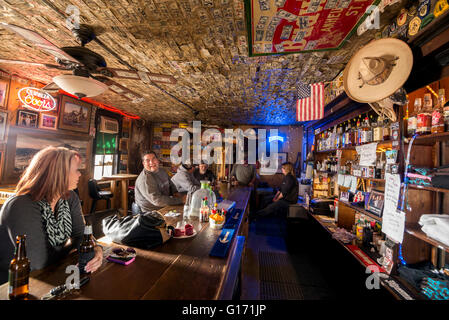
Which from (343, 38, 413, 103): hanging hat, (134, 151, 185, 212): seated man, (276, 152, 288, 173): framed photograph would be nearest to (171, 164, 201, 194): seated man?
(134, 151, 185, 212): seated man

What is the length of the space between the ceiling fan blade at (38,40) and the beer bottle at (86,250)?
1780mm

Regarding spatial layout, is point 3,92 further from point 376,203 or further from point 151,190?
point 376,203

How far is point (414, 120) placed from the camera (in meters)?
1.91

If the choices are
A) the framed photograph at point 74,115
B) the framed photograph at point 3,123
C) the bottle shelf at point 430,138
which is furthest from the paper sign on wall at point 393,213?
the framed photograph at point 74,115

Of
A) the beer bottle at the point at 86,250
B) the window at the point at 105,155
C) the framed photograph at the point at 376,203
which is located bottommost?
the beer bottle at the point at 86,250

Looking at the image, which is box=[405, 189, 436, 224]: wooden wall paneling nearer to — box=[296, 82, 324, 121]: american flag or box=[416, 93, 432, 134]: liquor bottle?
box=[416, 93, 432, 134]: liquor bottle

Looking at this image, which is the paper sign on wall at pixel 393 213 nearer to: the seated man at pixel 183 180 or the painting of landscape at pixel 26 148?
the seated man at pixel 183 180

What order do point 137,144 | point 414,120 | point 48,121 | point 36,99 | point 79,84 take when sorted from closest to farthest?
point 414,120 < point 79,84 < point 36,99 < point 48,121 < point 137,144

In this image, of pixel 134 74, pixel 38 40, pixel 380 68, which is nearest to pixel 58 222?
pixel 38 40

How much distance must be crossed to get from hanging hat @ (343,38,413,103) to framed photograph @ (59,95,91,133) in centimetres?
689

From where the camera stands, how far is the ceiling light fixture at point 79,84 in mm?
2129

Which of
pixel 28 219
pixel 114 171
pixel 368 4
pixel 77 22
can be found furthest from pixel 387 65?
pixel 114 171

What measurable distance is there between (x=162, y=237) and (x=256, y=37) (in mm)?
2458

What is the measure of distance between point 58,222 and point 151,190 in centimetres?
159
